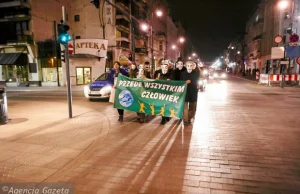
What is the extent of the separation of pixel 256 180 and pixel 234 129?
3.25m

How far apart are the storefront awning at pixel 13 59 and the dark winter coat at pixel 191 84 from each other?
88.7 ft

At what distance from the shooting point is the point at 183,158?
16.0 ft

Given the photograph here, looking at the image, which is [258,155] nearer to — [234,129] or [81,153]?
[234,129]

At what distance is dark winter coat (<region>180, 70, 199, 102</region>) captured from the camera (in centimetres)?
757

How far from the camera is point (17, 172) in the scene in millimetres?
4246

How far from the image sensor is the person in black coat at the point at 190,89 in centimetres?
757

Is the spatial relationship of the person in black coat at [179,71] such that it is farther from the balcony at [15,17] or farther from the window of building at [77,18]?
the window of building at [77,18]

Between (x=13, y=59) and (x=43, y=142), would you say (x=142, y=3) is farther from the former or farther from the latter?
(x=43, y=142)

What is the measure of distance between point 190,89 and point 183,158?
3.28 metres

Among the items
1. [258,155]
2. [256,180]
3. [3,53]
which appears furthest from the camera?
[3,53]

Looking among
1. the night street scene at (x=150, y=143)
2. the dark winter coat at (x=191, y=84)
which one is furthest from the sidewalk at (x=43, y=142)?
the dark winter coat at (x=191, y=84)

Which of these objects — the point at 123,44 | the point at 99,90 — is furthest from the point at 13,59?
the point at 99,90

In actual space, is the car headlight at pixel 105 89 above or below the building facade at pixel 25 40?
below

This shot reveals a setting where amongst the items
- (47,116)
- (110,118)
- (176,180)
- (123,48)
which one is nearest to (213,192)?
(176,180)
